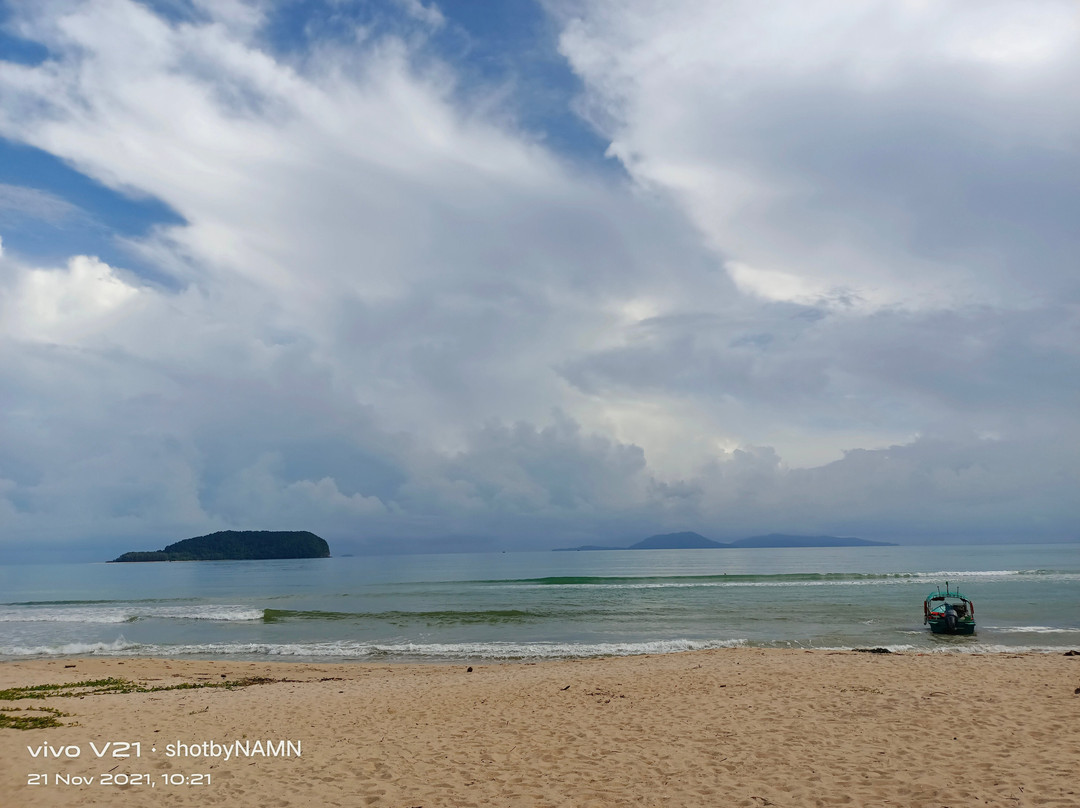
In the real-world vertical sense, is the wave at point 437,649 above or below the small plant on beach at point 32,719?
below

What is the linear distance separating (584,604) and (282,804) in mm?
34547

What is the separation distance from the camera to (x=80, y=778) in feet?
28.8

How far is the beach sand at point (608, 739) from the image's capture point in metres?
8.05

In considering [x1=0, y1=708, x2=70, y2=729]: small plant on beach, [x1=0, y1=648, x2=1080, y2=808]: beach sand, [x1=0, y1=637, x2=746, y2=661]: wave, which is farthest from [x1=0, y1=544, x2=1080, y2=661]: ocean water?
[x1=0, y1=708, x2=70, y2=729]: small plant on beach

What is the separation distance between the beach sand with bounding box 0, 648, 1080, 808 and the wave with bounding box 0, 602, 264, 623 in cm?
2542

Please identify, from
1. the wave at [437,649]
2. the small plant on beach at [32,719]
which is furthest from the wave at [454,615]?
the small plant on beach at [32,719]

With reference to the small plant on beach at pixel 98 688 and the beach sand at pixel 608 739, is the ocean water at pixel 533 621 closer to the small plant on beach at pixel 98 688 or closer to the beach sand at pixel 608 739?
the small plant on beach at pixel 98 688

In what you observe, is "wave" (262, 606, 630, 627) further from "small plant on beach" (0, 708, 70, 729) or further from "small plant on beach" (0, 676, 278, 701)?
"small plant on beach" (0, 708, 70, 729)

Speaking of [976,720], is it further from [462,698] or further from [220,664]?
[220,664]

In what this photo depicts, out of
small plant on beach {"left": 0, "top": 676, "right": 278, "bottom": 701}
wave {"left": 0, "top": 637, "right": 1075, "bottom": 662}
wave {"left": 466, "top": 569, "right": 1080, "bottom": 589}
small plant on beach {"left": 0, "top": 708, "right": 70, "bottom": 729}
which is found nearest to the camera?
small plant on beach {"left": 0, "top": 708, "right": 70, "bottom": 729}

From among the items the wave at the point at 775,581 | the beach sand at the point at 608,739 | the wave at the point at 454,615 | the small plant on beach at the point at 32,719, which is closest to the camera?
the beach sand at the point at 608,739

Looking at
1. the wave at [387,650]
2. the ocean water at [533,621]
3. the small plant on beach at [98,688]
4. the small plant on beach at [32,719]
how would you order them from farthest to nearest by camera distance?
the ocean water at [533,621] < the wave at [387,650] < the small plant on beach at [98,688] < the small plant on beach at [32,719]

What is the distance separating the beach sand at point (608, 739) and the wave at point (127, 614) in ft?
83.4

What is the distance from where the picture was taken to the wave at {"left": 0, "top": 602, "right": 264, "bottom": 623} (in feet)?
122
